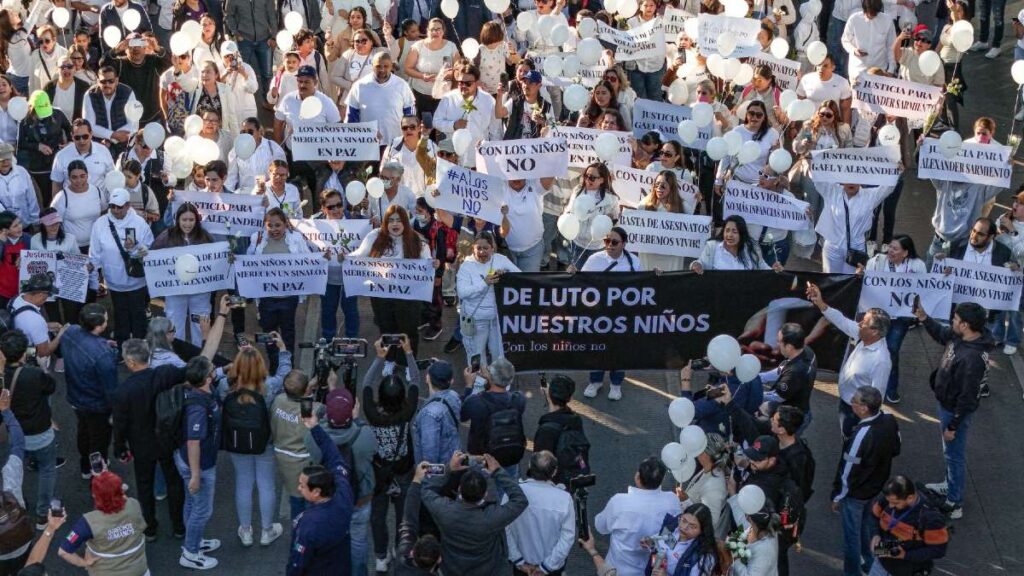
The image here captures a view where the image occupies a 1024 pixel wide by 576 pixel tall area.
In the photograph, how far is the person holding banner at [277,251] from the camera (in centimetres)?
1226

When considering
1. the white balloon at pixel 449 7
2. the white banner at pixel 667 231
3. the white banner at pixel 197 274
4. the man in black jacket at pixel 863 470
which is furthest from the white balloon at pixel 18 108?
the man in black jacket at pixel 863 470

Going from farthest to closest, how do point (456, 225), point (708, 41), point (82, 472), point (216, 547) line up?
point (708, 41), point (456, 225), point (82, 472), point (216, 547)

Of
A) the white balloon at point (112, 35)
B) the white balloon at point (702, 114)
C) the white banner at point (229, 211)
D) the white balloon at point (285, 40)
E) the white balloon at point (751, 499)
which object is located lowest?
the white balloon at point (751, 499)

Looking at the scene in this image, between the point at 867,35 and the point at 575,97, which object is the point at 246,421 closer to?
the point at 575,97

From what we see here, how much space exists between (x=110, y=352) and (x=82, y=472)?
1.23 metres

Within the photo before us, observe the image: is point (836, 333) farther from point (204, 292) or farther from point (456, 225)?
point (204, 292)

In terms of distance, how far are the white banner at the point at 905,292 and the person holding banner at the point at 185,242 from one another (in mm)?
5538

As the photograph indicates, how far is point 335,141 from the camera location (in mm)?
13734

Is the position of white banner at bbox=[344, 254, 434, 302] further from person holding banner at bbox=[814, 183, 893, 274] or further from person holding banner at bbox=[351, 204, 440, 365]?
person holding banner at bbox=[814, 183, 893, 274]

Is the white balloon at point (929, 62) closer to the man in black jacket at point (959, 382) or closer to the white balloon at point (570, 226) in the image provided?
the man in black jacket at point (959, 382)

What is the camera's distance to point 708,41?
597 inches

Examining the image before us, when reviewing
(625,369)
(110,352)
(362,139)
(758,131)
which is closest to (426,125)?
(362,139)

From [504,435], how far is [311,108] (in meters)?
5.36

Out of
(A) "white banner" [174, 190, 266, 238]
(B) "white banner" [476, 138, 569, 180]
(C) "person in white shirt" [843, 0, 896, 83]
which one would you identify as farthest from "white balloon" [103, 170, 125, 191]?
(C) "person in white shirt" [843, 0, 896, 83]
